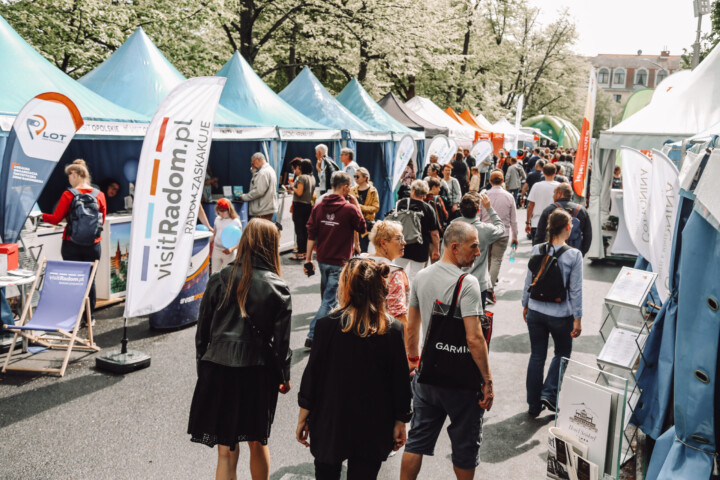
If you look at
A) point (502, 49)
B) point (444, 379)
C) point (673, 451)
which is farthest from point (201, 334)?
point (502, 49)

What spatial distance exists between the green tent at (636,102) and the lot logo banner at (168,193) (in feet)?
47.1

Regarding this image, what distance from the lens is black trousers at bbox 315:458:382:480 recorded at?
283cm

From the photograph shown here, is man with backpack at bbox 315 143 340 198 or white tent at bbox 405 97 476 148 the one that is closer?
man with backpack at bbox 315 143 340 198

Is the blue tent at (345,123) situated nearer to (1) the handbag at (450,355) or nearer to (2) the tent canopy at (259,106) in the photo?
(2) the tent canopy at (259,106)

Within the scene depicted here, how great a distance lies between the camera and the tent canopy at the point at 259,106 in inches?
466

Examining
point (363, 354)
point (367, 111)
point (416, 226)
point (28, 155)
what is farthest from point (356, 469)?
point (367, 111)

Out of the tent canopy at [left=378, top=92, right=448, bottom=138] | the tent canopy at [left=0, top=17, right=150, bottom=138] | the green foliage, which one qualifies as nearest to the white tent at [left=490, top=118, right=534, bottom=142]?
the green foliage

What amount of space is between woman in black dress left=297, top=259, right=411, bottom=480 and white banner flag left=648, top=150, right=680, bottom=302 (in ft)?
9.65

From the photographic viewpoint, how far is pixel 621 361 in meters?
4.17

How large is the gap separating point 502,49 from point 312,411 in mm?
39637

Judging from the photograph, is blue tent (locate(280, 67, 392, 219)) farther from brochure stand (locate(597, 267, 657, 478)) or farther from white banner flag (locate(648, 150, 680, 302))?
brochure stand (locate(597, 267, 657, 478))

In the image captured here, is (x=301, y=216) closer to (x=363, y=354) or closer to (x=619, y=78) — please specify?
(x=363, y=354)

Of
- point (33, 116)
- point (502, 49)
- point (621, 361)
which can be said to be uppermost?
point (502, 49)

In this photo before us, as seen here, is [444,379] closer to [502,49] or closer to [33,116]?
[33,116]
